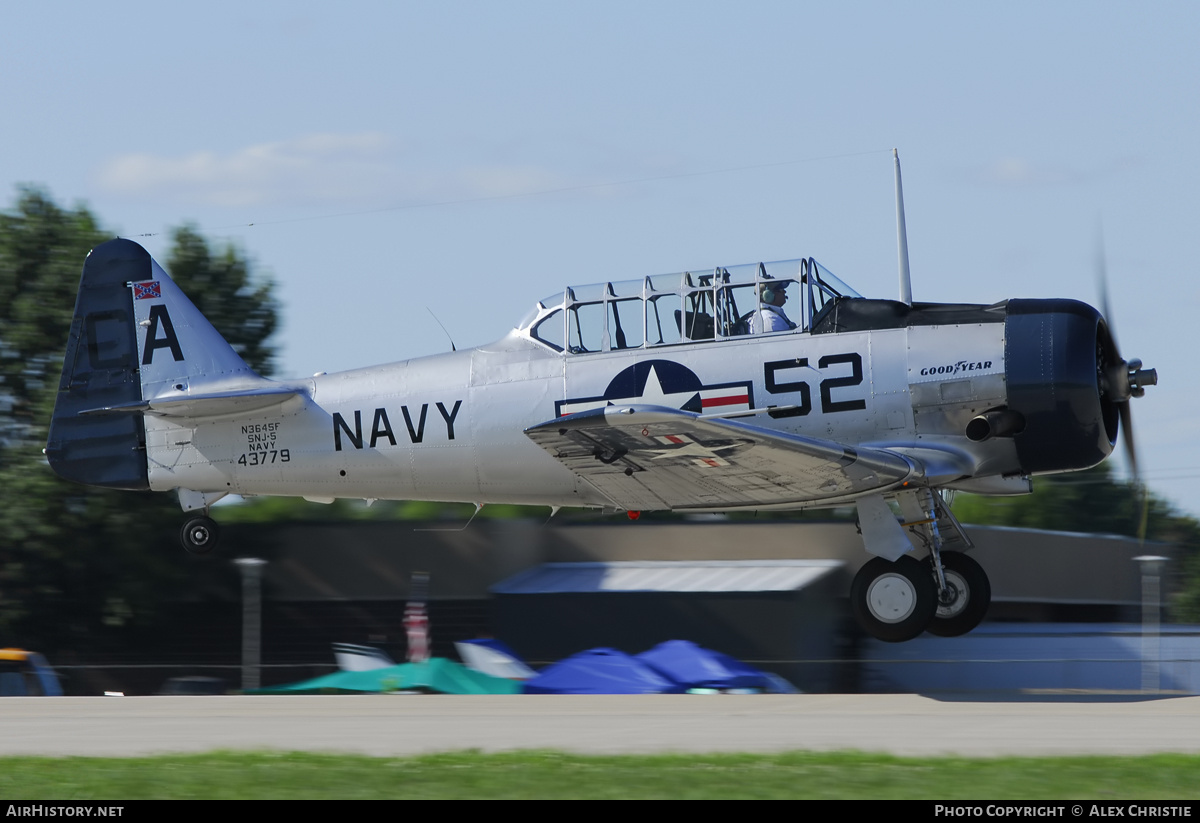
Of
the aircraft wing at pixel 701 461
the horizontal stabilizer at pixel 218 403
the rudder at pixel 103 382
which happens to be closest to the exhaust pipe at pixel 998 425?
the aircraft wing at pixel 701 461

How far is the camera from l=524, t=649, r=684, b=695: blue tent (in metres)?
14.6

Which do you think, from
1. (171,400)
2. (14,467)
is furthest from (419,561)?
(171,400)

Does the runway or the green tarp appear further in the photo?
the green tarp

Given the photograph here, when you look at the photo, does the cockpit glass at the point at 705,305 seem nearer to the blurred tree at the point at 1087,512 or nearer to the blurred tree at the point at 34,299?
the blurred tree at the point at 34,299

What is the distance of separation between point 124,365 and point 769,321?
6935 millimetres

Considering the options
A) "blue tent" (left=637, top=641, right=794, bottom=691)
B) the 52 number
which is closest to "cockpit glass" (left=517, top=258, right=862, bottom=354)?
the 52 number

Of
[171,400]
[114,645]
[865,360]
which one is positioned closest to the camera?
[865,360]

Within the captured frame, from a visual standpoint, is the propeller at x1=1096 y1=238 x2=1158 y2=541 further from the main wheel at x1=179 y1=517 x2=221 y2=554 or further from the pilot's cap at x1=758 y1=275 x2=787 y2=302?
the main wheel at x1=179 y1=517 x2=221 y2=554

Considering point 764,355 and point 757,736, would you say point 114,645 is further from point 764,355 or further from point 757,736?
point 757,736

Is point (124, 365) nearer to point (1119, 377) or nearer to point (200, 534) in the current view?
point (200, 534)

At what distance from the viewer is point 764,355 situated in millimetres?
11789

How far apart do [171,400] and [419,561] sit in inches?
789

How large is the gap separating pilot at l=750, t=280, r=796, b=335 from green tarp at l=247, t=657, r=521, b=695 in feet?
22.4

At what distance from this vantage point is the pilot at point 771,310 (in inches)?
469
